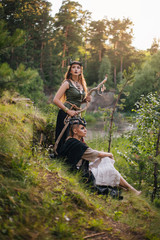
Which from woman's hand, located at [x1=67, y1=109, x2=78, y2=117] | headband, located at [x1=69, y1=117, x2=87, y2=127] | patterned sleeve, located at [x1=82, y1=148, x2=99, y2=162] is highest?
woman's hand, located at [x1=67, y1=109, x2=78, y2=117]

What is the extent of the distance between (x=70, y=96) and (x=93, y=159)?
131 cm

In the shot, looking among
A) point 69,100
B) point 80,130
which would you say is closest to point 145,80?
point 69,100

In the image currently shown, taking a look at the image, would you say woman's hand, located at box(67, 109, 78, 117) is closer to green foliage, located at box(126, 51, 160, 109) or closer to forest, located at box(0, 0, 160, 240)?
forest, located at box(0, 0, 160, 240)

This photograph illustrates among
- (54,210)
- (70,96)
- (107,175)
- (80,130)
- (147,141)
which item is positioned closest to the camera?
(54,210)

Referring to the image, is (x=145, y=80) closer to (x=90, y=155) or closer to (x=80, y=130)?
(x=80, y=130)

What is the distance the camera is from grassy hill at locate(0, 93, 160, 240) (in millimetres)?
2090

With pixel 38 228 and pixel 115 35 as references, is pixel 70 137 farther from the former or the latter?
pixel 115 35

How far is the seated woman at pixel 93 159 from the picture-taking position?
12.9ft

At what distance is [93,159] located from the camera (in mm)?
3996

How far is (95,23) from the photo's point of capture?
3272 cm

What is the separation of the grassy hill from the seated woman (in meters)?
0.34

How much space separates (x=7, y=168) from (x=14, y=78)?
1068mm

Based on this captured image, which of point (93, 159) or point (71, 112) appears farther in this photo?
point (71, 112)

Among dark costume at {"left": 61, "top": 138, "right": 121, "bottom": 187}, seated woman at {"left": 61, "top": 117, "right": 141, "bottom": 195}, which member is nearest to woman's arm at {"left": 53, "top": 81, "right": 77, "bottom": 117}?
seated woman at {"left": 61, "top": 117, "right": 141, "bottom": 195}
